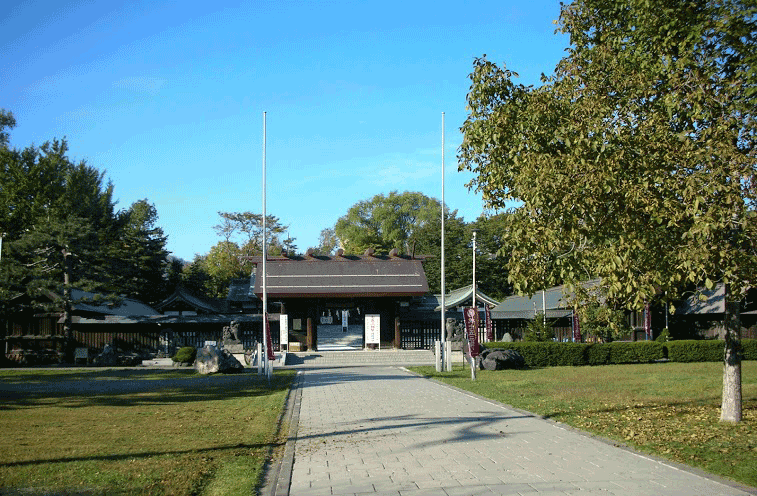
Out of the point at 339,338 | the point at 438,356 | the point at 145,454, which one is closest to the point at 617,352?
the point at 438,356

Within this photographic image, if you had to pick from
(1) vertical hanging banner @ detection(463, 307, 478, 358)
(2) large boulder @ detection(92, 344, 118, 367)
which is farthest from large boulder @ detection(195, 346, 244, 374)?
(1) vertical hanging banner @ detection(463, 307, 478, 358)

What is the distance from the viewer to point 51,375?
25.9 metres

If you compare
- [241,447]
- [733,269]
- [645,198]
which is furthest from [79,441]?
[733,269]

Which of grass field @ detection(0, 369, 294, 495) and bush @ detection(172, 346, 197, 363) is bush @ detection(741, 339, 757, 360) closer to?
grass field @ detection(0, 369, 294, 495)

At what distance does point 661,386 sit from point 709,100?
36.6ft

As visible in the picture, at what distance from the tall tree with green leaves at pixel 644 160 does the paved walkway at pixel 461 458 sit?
2.43 m

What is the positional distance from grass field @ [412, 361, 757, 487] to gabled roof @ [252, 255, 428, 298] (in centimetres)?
1215

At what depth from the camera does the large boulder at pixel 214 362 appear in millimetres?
25859

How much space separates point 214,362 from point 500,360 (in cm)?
1108

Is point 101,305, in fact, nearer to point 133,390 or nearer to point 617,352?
point 133,390

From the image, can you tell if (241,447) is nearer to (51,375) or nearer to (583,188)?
(583,188)

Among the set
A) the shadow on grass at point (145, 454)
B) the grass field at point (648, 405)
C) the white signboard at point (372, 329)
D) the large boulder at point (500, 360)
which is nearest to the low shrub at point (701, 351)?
the grass field at point (648, 405)

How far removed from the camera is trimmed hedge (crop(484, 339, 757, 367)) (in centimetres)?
2936

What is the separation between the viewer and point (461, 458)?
8.79 metres
